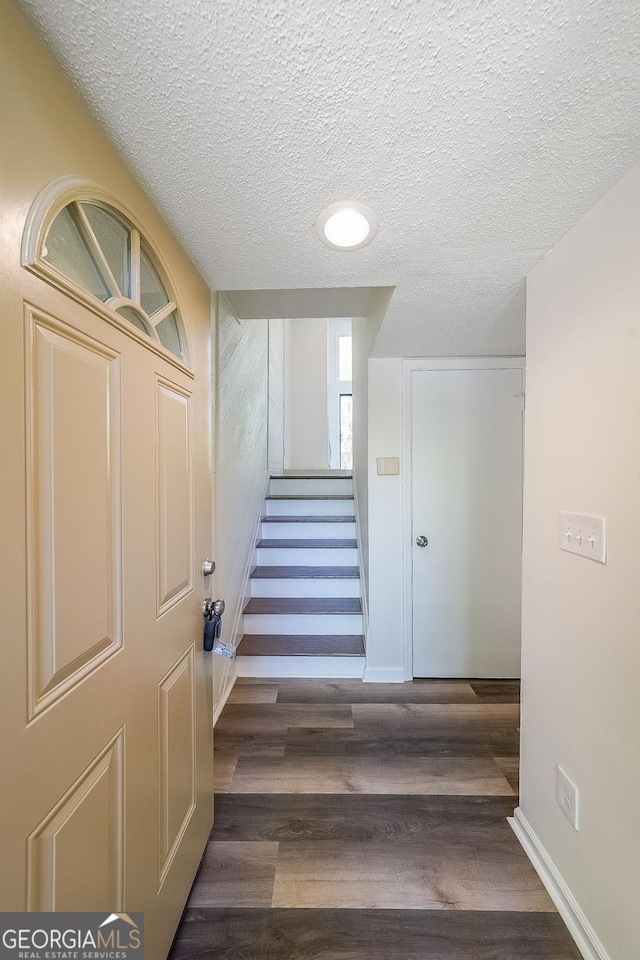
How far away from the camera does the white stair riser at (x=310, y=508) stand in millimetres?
3379

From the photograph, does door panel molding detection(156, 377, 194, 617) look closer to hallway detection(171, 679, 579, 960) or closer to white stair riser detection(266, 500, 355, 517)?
hallway detection(171, 679, 579, 960)

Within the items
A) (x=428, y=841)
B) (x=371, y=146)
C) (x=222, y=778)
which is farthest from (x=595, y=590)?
(x=222, y=778)

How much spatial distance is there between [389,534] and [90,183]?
209 centimetres

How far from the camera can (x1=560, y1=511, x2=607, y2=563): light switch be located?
3.31 ft

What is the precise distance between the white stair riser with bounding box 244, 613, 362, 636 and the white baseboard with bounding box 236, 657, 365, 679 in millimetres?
221

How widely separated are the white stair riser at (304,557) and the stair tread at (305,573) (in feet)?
0.18

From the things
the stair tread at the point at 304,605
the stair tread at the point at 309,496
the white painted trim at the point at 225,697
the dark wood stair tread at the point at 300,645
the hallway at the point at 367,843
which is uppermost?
the stair tread at the point at 309,496

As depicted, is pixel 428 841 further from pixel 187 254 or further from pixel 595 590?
pixel 187 254

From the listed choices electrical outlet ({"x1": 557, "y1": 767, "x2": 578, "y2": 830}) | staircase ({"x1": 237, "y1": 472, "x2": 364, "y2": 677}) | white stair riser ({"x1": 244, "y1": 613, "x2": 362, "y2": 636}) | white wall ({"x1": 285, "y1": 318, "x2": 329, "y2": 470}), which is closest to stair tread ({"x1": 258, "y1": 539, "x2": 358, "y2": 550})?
staircase ({"x1": 237, "y1": 472, "x2": 364, "y2": 677})

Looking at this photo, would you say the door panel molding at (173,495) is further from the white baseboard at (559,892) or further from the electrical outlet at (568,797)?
the white baseboard at (559,892)

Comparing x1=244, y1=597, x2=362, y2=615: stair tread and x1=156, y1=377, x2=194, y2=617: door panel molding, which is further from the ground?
x1=156, y1=377, x2=194, y2=617: door panel molding

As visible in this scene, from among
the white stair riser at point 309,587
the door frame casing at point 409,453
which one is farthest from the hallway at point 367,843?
the white stair riser at point 309,587

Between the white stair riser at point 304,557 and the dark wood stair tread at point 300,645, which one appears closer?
the dark wood stair tread at point 300,645

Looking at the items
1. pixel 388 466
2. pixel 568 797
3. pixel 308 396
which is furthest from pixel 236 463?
pixel 308 396
